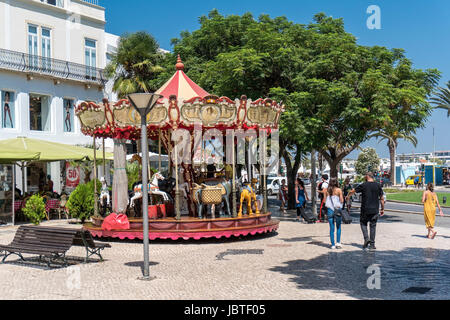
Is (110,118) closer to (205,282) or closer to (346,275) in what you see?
(205,282)

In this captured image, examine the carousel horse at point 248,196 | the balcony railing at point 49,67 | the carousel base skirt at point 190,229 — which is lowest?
the carousel base skirt at point 190,229

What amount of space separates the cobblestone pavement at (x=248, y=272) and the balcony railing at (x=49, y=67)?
16.2 m

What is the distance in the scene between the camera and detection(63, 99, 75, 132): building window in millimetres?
31122

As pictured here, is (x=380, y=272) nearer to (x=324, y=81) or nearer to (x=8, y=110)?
(x=324, y=81)

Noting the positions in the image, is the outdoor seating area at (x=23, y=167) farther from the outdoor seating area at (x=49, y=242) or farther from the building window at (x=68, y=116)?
the building window at (x=68, y=116)

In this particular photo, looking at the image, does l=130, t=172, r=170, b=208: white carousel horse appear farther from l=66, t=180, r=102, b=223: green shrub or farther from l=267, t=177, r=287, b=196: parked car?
l=267, t=177, r=287, b=196: parked car

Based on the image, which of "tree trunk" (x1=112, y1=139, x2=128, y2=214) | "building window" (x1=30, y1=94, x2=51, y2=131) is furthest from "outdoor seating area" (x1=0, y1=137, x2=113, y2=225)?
"building window" (x1=30, y1=94, x2=51, y2=131)

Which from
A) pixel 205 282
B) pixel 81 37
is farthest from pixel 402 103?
pixel 81 37

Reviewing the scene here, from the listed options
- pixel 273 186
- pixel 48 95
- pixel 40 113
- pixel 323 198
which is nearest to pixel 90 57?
pixel 48 95

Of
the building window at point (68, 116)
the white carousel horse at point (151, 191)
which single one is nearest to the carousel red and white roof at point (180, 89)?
the white carousel horse at point (151, 191)

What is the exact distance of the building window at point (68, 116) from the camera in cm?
3112

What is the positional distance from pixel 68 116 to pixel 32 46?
474cm

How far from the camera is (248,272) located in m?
9.89

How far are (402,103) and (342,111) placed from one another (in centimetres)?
228
